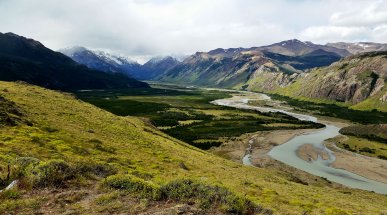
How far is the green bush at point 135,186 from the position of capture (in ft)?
88.0

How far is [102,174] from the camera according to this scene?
3344 centimetres

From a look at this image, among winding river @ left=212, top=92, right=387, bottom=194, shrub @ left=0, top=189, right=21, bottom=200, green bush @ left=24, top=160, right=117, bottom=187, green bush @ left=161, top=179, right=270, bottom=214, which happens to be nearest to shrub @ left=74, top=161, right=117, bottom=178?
green bush @ left=24, top=160, right=117, bottom=187

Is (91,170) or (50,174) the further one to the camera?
(91,170)

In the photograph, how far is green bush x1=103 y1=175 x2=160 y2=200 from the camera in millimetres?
26834

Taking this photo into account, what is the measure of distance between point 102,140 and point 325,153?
9308 cm

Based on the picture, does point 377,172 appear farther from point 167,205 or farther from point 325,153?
point 167,205

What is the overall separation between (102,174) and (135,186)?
273 inches

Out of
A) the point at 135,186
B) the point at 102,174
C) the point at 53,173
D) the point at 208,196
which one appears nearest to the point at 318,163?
the point at 102,174

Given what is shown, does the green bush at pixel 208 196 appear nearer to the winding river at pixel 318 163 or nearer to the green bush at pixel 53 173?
the green bush at pixel 53 173

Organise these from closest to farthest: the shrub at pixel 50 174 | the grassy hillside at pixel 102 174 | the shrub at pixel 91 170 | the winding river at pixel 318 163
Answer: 1. the grassy hillside at pixel 102 174
2. the shrub at pixel 50 174
3. the shrub at pixel 91 170
4. the winding river at pixel 318 163

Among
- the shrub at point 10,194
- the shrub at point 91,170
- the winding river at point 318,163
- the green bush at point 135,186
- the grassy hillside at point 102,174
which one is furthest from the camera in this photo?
the winding river at point 318,163

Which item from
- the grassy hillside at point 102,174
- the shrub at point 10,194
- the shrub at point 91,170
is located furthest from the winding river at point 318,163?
the shrub at point 10,194

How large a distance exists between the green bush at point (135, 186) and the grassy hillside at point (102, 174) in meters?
0.07

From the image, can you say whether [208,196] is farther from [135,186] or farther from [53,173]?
[53,173]
